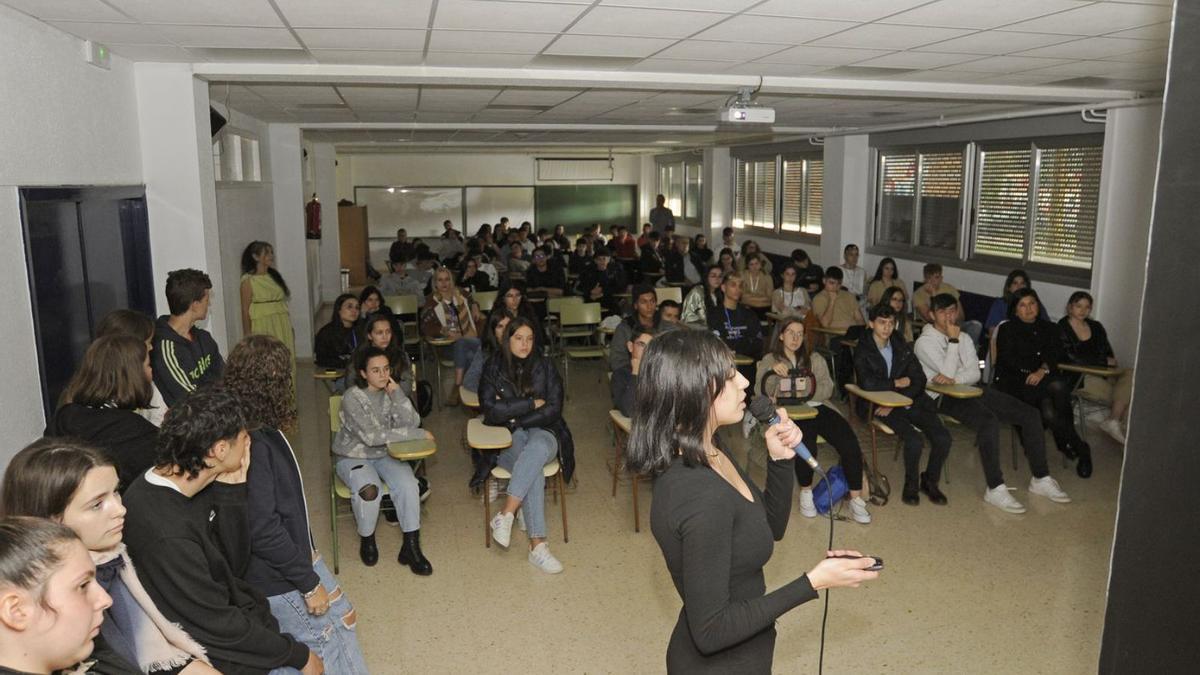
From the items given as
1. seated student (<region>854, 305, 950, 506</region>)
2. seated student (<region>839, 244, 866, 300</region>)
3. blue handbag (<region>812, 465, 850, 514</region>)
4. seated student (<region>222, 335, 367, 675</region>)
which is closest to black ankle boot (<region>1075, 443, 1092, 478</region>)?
seated student (<region>854, 305, 950, 506</region>)

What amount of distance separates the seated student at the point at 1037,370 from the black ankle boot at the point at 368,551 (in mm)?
4541

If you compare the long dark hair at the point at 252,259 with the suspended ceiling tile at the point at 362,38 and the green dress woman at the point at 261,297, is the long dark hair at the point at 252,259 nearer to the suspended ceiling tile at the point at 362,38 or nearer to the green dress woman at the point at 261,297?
the green dress woman at the point at 261,297

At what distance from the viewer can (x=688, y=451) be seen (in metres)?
1.89

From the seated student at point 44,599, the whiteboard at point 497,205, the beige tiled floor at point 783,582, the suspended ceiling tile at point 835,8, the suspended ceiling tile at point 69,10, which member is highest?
the suspended ceiling tile at point 835,8

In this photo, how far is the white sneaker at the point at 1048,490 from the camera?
17.6 ft

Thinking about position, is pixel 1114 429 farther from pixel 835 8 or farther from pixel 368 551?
pixel 368 551

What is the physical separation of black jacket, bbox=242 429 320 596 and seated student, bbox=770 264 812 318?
22.0 feet

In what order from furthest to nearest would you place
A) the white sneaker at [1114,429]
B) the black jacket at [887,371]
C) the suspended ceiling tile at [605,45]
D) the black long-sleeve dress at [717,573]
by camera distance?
the white sneaker at [1114,429]
the black jacket at [887,371]
the suspended ceiling tile at [605,45]
the black long-sleeve dress at [717,573]

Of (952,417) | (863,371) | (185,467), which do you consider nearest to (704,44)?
(863,371)

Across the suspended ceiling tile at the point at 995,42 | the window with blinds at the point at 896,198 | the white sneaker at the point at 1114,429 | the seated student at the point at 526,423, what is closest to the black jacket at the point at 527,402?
the seated student at the point at 526,423

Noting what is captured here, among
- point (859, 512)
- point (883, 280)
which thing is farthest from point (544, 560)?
point (883, 280)

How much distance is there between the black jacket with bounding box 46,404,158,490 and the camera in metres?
2.88

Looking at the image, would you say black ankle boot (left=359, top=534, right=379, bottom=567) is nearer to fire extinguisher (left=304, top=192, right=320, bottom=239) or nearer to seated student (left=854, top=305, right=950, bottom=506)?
seated student (left=854, top=305, right=950, bottom=506)

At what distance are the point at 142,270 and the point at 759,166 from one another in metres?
11.2
